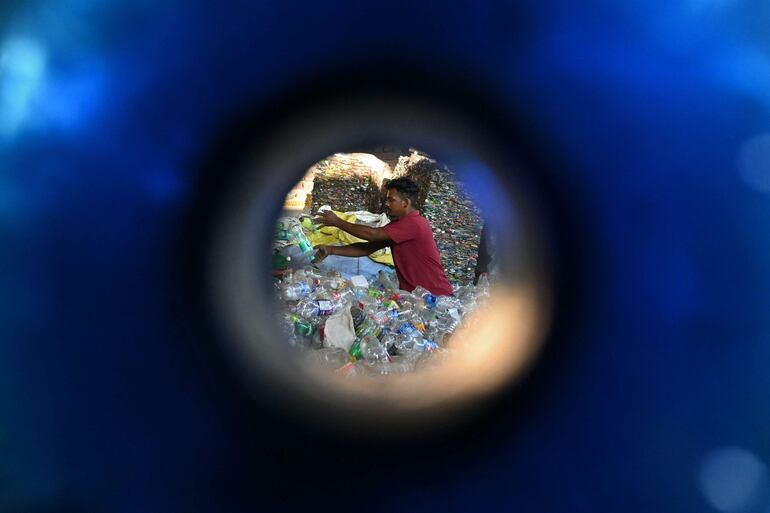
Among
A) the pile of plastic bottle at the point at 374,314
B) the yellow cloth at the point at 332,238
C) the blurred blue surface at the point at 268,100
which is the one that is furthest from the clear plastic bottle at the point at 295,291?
the blurred blue surface at the point at 268,100

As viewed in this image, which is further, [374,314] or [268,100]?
[374,314]

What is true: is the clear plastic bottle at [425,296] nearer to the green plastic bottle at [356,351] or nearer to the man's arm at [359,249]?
the man's arm at [359,249]

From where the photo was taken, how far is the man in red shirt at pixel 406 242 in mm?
2604

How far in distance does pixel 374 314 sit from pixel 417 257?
1.64 ft

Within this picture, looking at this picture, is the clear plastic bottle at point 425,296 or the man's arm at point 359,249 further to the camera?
the man's arm at point 359,249

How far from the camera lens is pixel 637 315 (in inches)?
23.3

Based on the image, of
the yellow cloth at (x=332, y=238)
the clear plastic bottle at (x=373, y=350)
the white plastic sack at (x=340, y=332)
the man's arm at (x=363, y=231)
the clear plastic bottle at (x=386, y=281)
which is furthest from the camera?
the yellow cloth at (x=332, y=238)

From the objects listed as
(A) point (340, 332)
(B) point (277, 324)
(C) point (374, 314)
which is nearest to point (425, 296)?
(C) point (374, 314)

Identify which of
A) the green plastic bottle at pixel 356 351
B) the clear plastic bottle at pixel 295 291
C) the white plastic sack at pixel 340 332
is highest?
the clear plastic bottle at pixel 295 291

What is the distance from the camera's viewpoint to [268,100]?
63 centimetres

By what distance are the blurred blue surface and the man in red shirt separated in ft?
6.37

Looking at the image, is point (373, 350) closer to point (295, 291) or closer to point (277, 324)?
point (295, 291)

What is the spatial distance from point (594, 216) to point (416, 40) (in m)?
0.30

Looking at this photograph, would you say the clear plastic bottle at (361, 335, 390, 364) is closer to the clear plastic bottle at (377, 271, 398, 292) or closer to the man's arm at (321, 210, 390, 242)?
the man's arm at (321, 210, 390, 242)
